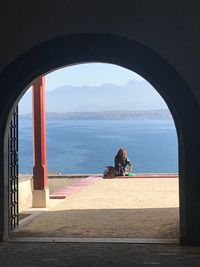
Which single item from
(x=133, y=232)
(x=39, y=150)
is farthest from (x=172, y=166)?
(x=133, y=232)

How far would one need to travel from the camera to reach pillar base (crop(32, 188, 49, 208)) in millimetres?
12367

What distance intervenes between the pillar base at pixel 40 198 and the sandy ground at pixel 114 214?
0.44 m

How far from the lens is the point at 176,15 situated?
21.5 ft

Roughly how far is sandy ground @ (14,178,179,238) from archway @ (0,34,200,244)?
2.71 feet

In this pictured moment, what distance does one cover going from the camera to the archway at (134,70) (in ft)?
21.1

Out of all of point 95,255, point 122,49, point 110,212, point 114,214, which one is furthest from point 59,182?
point 95,255

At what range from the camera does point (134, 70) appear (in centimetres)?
671

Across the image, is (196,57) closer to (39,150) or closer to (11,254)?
(11,254)

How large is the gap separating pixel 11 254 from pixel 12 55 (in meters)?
2.54

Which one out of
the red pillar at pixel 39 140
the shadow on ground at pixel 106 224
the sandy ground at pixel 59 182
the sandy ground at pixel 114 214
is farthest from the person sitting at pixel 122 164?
the shadow on ground at pixel 106 224

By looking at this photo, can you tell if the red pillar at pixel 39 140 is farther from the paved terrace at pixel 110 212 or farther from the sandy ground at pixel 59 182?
the sandy ground at pixel 59 182

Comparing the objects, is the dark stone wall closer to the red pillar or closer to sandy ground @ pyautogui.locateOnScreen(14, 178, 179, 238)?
sandy ground @ pyautogui.locateOnScreen(14, 178, 179, 238)

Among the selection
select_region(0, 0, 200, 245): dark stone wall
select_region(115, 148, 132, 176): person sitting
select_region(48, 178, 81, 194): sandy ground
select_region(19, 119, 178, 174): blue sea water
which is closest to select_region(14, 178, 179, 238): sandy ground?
select_region(0, 0, 200, 245): dark stone wall

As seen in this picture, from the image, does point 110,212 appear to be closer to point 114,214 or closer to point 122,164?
point 114,214
